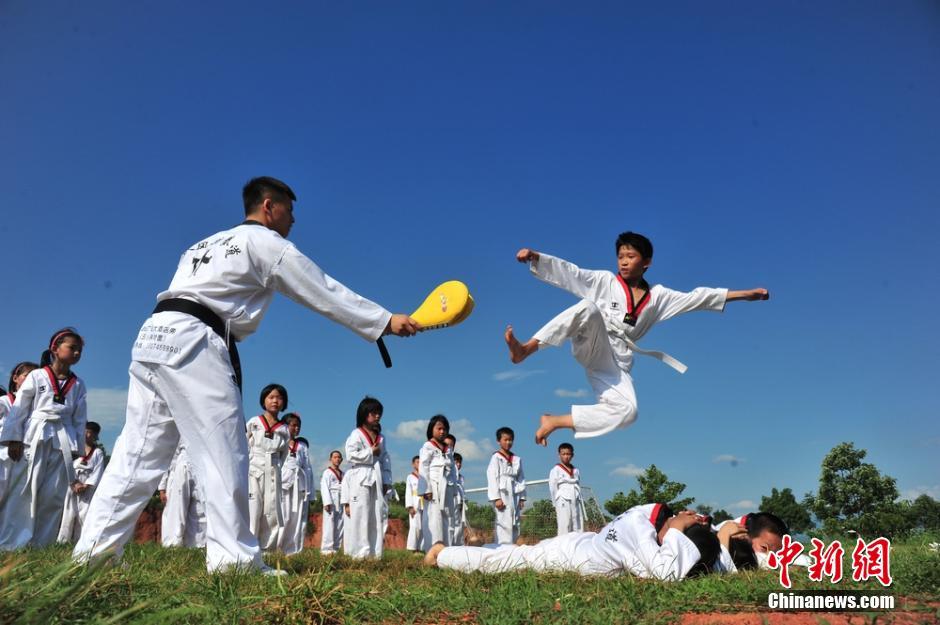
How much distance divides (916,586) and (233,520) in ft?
12.5

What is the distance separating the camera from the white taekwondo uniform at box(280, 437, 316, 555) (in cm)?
1141

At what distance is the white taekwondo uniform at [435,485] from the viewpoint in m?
11.8

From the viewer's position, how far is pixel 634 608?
3.19 metres

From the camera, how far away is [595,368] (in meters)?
6.54

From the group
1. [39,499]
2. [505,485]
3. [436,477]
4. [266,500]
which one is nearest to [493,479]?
[505,485]

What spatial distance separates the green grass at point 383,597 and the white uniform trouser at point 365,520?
241 inches

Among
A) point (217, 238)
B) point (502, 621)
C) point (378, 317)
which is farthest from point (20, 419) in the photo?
point (502, 621)

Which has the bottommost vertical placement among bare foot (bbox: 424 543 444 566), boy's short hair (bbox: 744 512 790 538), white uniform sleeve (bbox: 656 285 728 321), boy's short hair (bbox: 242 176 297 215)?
bare foot (bbox: 424 543 444 566)

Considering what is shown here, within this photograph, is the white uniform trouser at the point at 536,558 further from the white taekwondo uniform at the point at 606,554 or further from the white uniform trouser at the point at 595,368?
the white uniform trouser at the point at 595,368

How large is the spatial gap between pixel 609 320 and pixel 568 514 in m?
9.61

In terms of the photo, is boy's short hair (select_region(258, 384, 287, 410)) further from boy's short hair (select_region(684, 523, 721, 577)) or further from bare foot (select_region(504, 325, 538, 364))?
boy's short hair (select_region(684, 523, 721, 577))

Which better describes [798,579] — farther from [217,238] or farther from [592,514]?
[592,514]

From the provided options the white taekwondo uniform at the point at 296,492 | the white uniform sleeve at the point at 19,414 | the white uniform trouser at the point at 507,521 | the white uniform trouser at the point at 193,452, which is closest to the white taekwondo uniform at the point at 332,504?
the white taekwondo uniform at the point at 296,492

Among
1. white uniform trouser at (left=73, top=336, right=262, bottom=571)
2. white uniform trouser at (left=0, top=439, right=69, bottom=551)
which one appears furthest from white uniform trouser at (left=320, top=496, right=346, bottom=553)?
white uniform trouser at (left=73, top=336, right=262, bottom=571)
